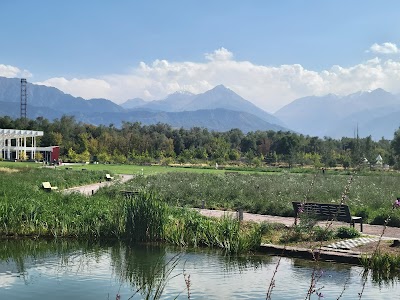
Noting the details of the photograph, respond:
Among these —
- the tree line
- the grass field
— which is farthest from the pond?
the tree line

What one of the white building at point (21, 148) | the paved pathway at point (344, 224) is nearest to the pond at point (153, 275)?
the paved pathway at point (344, 224)

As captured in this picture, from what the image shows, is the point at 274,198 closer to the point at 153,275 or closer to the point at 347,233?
the point at 347,233

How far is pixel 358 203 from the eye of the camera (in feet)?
64.4

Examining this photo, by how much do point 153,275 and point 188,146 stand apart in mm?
104552

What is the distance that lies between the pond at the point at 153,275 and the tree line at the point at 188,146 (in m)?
67.9

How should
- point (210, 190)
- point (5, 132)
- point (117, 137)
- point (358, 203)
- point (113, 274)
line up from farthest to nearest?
point (117, 137) < point (5, 132) < point (210, 190) < point (358, 203) < point (113, 274)

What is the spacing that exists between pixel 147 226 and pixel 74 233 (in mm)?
2188

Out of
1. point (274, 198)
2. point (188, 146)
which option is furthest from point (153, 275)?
point (188, 146)

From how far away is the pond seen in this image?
9023 millimetres

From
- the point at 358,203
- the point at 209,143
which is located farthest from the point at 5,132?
the point at 358,203

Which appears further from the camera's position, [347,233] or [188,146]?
[188,146]

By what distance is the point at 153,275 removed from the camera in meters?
9.31

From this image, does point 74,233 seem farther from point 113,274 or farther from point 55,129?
point 55,129

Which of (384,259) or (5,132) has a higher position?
(5,132)
